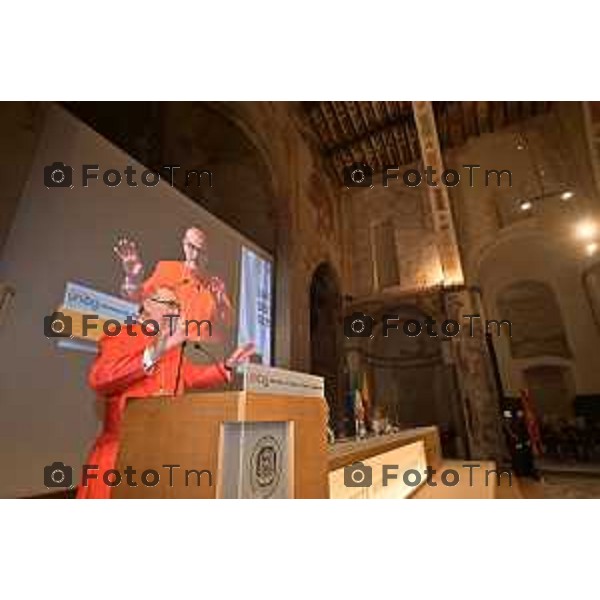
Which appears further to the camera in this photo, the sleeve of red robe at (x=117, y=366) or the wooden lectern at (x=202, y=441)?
the sleeve of red robe at (x=117, y=366)

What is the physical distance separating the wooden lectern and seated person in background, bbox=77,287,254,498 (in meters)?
0.51

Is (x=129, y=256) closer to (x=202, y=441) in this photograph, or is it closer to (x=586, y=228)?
(x=202, y=441)

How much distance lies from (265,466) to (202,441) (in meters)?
0.23

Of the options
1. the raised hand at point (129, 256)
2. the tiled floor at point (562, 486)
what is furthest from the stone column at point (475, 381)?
the raised hand at point (129, 256)

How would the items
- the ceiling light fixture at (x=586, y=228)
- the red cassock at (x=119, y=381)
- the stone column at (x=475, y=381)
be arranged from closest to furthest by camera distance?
the red cassock at (x=119, y=381) → the stone column at (x=475, y=381) → the ceiling light fixture at (x=586, y=228)

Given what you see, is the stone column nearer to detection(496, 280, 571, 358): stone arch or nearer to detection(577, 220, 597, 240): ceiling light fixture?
detection(577, 220, 597, 240): ceiling light fixture

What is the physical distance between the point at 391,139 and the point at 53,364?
30.5 feet

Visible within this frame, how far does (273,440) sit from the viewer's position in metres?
1.30

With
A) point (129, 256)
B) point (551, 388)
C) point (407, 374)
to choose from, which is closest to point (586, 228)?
point (551, 388)

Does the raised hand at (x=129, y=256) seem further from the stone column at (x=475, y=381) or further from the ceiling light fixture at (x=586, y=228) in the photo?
the ceiling light fixture at (x=586, y=228)

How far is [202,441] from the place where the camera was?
120 cm

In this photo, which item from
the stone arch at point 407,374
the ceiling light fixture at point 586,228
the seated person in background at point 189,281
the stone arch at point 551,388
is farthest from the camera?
the stone arch at point 551,388

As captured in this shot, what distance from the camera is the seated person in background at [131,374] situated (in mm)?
1947
